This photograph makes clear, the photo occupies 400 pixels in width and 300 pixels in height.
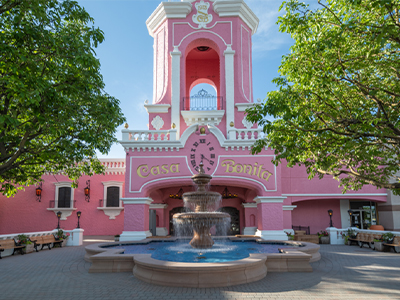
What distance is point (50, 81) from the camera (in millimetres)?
8477

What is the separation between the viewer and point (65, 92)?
28.6 feet

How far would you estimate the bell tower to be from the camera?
2012 cm

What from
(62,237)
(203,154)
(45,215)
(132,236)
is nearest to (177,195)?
(203,154)

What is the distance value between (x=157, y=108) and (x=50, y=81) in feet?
38.6

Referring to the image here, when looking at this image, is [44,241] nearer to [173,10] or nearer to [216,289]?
[216,289]

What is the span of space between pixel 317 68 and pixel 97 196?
20.2 metres

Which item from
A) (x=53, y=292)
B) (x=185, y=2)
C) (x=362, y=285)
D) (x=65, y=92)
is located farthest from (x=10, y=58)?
(x=185, y=2)

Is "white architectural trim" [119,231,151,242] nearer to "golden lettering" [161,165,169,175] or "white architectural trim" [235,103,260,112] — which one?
"golden lettering" [161,165,169,175]

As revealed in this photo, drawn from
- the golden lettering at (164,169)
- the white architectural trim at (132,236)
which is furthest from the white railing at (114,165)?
the white architectural trim at (132,236)

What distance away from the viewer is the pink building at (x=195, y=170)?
57.1 feet

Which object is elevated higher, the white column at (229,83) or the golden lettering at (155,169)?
the white column at (229,83)

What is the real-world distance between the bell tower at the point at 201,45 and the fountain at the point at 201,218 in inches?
323

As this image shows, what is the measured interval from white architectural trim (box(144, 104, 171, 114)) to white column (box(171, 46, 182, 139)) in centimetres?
47

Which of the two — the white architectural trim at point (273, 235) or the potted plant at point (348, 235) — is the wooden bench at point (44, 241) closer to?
the white architectural trim at point (273, 235)
